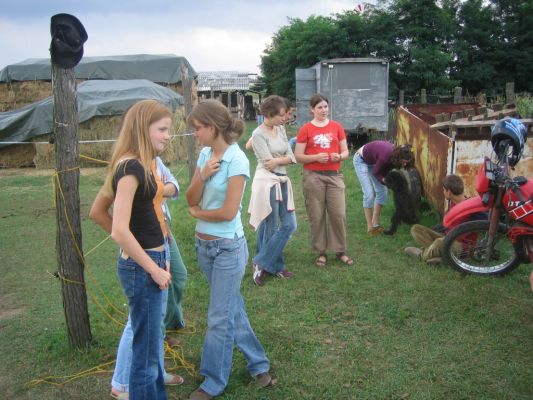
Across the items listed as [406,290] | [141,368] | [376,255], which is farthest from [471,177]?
[141,368]

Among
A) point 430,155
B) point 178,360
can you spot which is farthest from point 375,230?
point 178,360

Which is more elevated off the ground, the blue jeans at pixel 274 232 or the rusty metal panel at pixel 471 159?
the rusty metal panel at pixel 471 159

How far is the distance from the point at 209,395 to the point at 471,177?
445 centimetres

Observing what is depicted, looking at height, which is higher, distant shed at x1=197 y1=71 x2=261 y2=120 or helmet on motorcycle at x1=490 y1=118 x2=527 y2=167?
distant shed at x1=197 y1=71 x2=261 y2=120

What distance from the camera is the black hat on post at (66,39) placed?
10.8ft

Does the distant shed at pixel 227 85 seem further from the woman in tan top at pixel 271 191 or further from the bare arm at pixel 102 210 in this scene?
the bare arm at pixel 102 210

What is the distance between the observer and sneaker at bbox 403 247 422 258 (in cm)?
580

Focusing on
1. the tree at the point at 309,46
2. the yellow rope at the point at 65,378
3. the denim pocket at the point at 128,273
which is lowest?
the yellow rope at the point at 65,378

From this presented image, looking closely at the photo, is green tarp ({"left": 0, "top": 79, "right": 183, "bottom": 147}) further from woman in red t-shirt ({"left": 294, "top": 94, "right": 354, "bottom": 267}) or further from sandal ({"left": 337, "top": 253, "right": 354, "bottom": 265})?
sandal ({"left": 337, "top": 253, "right": 354, "bottom": 265})

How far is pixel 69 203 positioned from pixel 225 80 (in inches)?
1449

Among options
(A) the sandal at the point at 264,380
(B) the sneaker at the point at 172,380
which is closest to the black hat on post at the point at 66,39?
(B) the sneaker at the point at 172,380

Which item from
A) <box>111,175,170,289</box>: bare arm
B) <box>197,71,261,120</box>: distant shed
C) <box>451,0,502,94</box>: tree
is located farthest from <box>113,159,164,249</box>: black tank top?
<box>197,71,261,120</box>: distant shed

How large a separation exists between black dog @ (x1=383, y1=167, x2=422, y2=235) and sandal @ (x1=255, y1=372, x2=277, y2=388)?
12.7 ft

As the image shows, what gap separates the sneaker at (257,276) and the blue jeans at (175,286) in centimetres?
120
